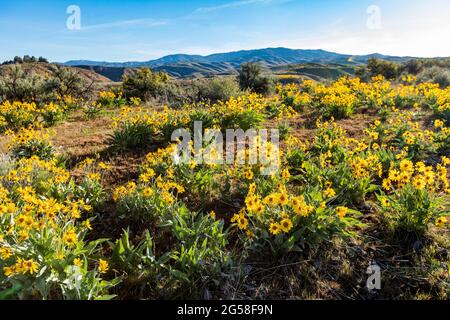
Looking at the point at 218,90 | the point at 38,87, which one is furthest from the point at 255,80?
the point at 38,87

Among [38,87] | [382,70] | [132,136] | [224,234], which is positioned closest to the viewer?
[224,234]

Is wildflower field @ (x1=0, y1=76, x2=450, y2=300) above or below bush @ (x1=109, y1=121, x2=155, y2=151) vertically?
below

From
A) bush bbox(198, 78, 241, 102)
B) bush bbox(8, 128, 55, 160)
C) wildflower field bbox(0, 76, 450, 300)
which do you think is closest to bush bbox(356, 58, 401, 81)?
bush bbox(198, 78, 241, 102)

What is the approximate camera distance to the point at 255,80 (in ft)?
47.0

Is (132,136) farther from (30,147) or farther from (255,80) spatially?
(255,80)

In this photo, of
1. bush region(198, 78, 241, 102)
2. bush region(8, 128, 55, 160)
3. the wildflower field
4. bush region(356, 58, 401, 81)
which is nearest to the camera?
the wildflower field

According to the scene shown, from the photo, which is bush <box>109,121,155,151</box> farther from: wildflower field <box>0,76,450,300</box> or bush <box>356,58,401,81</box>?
bush <box>356,58,401,81</box>

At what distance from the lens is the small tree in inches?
558

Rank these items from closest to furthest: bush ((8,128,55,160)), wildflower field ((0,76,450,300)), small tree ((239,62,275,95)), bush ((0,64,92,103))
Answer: wildflower field ((0,76,450,300))
bush ((8,128,55,160))
bush ((0,64,92,103))
small tree ((239,62,275,95))

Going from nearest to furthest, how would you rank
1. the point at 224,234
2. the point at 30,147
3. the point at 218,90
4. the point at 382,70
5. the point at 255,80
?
the point at 224,234 → the point at 30,147 → the point at 218,90 → the point at 255,80 → the point at 382,70

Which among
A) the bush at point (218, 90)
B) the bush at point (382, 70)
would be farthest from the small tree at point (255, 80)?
the bush at point (382, 70)

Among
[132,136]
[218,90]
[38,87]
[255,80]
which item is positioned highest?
[255,80]

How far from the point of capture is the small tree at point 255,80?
1419 cm
